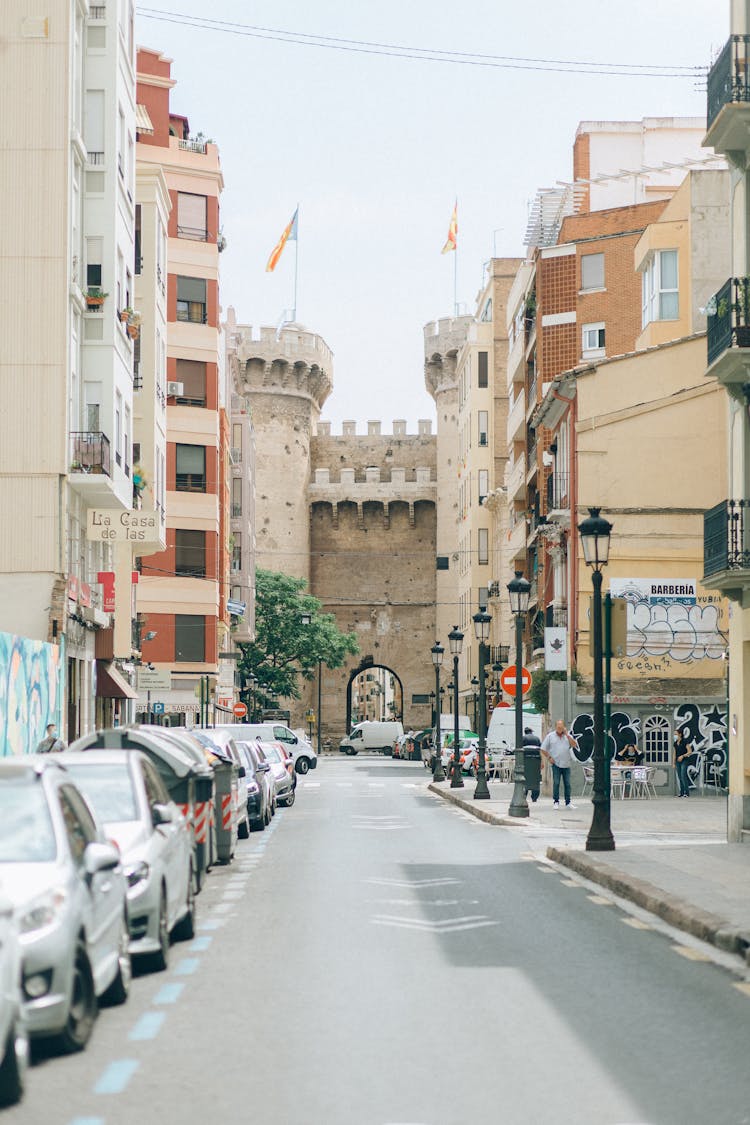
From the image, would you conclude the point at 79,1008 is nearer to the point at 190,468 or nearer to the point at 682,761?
the point at 682,761

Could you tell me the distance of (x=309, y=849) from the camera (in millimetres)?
23812

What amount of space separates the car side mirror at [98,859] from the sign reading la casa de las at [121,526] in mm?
29874

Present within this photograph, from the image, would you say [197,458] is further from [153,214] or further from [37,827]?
[37,827]

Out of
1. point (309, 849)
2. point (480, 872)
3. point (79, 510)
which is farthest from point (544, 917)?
point (79, 510)

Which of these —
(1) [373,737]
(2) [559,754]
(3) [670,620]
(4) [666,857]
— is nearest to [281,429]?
(1) [373,737]

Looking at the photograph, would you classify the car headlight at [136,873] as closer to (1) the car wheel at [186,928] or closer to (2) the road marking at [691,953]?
(1) the car wheel at [186,928]

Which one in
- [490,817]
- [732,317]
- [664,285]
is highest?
[664,285]

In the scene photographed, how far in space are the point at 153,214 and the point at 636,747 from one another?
21.5m

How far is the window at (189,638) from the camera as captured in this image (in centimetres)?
6588

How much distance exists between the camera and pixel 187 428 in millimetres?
66062

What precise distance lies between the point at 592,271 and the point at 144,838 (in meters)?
45.8

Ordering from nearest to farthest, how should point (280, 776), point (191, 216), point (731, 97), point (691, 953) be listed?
point (691, 953), point (731, 97), point (280, 776), point (191, 216)

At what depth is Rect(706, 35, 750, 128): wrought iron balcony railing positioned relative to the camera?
2309cm

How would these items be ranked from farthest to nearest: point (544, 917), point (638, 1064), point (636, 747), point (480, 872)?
point (636, 747), point (480, 872), point (544, 917), point (638, 1064)
